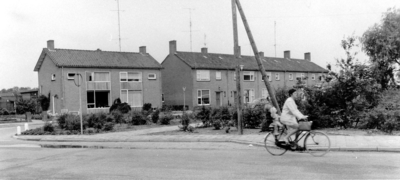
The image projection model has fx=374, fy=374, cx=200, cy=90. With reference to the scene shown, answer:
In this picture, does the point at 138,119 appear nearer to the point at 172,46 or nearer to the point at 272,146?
the point at 272,146

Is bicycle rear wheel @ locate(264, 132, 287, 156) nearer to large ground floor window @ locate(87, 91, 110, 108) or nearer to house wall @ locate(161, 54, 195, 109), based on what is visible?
large ground floor window @ locate(87, 91, 110, 108)

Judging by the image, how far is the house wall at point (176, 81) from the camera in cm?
4584

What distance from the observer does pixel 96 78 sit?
39875 millimetres

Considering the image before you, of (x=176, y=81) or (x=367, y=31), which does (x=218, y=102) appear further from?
(x=367, y=31)

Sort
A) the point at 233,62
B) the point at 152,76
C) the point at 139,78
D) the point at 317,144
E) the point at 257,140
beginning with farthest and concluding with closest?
the point at 233,62
the point at 152,76
the point at 139,78
the point at 257,140
the point at 317,144

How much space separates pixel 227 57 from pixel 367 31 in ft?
72.0

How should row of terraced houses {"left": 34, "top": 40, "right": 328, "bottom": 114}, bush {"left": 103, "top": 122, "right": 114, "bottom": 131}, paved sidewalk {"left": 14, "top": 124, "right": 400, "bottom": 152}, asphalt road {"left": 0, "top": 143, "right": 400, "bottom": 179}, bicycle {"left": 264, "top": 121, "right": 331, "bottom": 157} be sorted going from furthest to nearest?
row of terraced houses {"left": 34, "top": 40, "right": 328, "bottom": 114}
bush {"left": 103, "top": 122, "right": 114, "bottom": 131}
paved sidewalk {"left": 14, "top": 124, "right": 400, "bottom": 152}
bicycle {"left": 264, "top": 121, "right": 331, "bottom": 157}
asphalt road {"left": 0, "top": 143, "right": 400, "bottom": 179}

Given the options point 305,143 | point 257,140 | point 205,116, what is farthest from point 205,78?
point 305,143

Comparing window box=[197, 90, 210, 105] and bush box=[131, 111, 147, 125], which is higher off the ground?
window box=[197, 90, 210, 105]

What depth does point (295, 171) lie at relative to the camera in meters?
7.59

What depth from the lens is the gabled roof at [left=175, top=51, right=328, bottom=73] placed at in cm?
4728

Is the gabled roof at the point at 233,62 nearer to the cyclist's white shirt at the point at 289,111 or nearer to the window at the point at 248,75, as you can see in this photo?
the window at the point at 248,75

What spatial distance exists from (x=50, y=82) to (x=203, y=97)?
1770 cm

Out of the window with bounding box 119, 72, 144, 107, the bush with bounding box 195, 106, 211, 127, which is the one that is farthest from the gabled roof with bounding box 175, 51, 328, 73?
the bush with bounding box 195, 106, 211, 127
